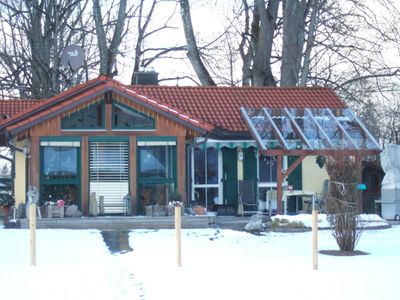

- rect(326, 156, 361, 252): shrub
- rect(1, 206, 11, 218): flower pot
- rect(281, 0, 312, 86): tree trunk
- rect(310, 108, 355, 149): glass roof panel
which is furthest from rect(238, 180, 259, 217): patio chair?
rect(281, 0, 312, 86): tree trunk

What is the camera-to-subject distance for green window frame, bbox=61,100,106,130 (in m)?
18.6

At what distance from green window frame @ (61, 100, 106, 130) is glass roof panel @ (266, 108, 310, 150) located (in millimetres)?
4709

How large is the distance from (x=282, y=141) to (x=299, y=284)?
9161mm

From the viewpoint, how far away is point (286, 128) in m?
20.1

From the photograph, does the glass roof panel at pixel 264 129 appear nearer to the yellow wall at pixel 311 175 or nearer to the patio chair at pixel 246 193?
the patio chair at pixel 246 193

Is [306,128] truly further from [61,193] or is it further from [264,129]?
[61,193]

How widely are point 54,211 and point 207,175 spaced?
500 centimetres

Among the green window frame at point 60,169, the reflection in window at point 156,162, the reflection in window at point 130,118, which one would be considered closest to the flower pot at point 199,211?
the reflection in window at point 156,162

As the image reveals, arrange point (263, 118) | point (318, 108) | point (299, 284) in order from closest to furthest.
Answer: point (299, 284)
point (263, 118)
point (318, 108)

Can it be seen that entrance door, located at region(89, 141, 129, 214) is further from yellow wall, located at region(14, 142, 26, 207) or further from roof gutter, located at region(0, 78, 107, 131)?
yellow wall, located at region(14, 142, 26, 207)

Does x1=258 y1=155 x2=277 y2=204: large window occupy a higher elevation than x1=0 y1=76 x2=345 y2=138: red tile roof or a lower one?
lower

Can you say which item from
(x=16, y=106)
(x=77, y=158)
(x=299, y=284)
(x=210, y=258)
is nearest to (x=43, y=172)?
(x=77, y=158)

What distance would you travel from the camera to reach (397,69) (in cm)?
2744

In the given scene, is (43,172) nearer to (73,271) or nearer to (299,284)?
(73,271)
